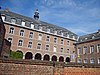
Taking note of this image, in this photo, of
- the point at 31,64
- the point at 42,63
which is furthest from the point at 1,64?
the point at 42,63

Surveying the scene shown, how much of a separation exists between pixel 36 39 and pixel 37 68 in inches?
974

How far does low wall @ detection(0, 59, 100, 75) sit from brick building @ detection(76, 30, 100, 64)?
940 inches

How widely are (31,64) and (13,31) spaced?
23.4m

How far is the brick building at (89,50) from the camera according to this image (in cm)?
2964

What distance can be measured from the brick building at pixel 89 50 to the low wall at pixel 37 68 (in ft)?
78.3

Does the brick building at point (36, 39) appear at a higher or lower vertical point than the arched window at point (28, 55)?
higher

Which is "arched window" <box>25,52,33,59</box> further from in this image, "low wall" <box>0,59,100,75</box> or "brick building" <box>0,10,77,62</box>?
"low wall" <box>0,59,100,75</box>

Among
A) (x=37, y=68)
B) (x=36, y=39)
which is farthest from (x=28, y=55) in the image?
(x=37, y=68)

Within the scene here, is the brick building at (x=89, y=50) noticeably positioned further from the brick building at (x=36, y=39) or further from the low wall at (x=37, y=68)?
the low wall at (x=37, y=68)

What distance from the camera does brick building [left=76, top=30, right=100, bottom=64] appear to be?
97.3 feet

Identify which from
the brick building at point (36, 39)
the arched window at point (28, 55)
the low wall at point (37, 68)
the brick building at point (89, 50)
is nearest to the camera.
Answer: the low wall at point (37, 68)

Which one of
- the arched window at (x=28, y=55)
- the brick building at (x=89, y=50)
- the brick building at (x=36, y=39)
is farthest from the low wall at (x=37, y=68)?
the arched window at (x=28, y=55)

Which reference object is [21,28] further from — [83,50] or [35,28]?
[83,50]

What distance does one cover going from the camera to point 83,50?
33375mm
